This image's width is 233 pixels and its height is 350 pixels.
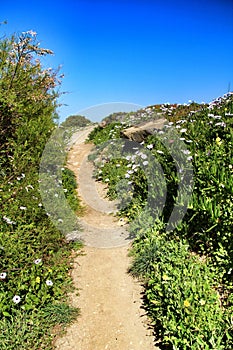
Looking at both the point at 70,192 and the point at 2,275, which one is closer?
the point at 2,275

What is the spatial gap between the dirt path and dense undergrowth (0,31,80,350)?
22 centimetres

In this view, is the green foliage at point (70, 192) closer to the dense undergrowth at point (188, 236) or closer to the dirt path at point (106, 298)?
the dirt path at point (106, 298)

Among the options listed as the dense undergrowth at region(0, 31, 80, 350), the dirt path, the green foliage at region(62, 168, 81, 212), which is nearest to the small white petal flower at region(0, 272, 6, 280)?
the dense undergrowth at region(0, 31, 80, 350)

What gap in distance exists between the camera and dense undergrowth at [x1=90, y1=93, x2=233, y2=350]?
10.8 feet

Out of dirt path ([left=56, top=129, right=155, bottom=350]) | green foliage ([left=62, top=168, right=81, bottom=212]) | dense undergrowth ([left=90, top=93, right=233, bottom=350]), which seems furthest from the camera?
green foliage ([left=62, top=168, right=81, bottom=212])

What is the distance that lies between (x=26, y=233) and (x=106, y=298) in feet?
5.43

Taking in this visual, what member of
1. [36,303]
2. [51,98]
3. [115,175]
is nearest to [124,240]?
[36,303]

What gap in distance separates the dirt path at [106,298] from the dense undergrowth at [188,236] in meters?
0.20

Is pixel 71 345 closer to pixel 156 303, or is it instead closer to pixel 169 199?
pixel 156 303

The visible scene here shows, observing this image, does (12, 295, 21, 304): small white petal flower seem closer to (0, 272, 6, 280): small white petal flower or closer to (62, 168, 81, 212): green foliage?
(0, 272, 6, 280): small white petal flower

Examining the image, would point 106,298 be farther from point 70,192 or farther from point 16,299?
point 70,192

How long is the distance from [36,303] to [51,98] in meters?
8.32

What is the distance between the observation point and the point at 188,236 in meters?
4.95

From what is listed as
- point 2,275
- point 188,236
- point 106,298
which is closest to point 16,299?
point 2,275
